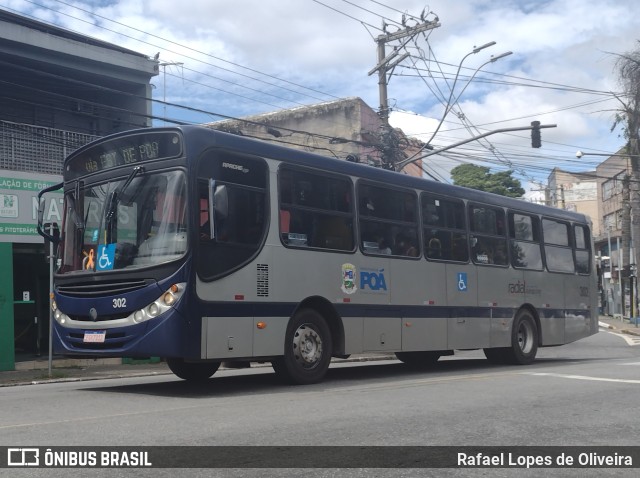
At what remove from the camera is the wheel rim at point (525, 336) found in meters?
16.1

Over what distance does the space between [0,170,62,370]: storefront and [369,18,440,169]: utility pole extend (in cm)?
1185

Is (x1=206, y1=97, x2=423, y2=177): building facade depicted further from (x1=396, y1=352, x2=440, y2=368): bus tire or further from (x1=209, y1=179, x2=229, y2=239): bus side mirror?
(x1=209, y1=179, x2=229, y2=239): bus side mirror

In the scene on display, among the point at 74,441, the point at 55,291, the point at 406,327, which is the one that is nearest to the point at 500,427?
the point at 74,441

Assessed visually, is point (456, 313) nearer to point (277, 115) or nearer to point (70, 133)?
point (70, 133)

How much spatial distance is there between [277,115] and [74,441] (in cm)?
3862

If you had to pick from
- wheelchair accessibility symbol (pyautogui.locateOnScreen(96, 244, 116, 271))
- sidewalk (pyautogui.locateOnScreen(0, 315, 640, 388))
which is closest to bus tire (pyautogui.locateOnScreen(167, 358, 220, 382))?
wheelchair accessibility symbol (pyautogui.locateOnScreen(96, 244, 116, 271))

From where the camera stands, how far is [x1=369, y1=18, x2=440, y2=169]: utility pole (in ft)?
87.5

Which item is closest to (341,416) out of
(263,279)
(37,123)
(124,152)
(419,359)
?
(263,279)

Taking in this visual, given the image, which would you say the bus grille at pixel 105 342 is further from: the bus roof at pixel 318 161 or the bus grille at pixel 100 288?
the bus roof at pixel 318 161

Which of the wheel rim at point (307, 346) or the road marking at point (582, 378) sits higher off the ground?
the wheel rim at point (307, 346)

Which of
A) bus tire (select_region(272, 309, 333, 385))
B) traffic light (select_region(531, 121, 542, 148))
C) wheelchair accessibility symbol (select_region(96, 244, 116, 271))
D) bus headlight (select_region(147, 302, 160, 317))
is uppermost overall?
traffic light (select_region(531, 121, 542, 148))

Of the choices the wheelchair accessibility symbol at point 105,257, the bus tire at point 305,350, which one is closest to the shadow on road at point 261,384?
the bus tire at point 305,350

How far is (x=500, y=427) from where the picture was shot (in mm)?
7195

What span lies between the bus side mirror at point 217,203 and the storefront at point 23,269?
32.3ft
